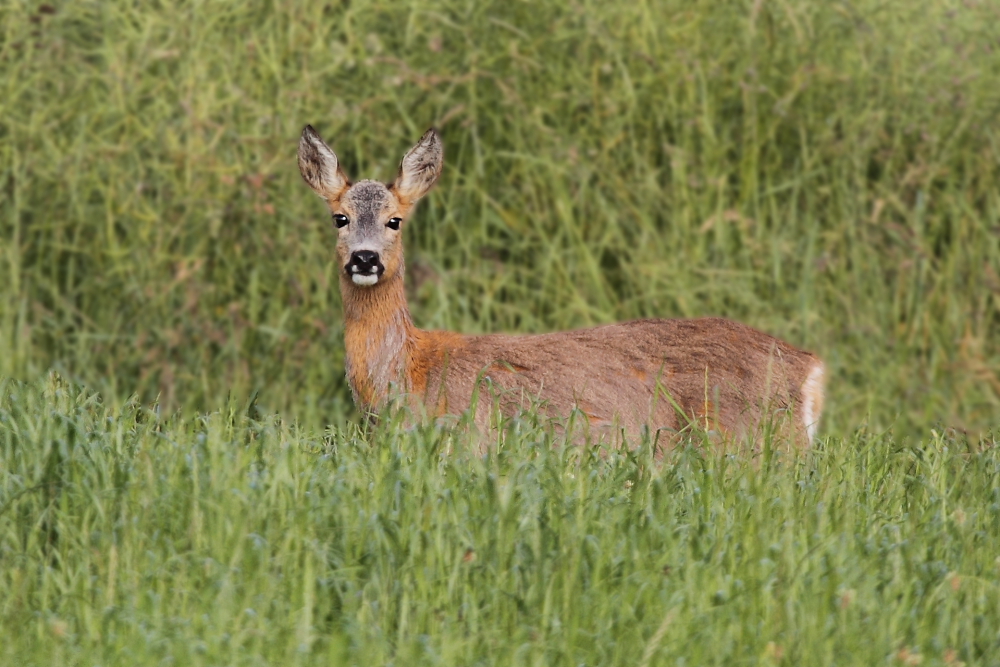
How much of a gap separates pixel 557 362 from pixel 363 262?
32.5 inches

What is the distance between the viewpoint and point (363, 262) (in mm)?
5781

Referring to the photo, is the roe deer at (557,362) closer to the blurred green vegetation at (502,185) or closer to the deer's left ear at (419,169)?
the deer's left ear at (419,169)

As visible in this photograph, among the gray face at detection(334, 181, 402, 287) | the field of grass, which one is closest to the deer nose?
the gray face at detection(334, 181, 402, 287)

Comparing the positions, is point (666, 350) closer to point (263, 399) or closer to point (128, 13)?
point (263, 399)

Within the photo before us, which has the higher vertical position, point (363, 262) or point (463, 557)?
point (363, 262)

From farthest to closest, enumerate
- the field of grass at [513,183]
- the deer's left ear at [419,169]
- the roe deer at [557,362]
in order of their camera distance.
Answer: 1. the field of grass at [513,183]
2. the deer's left ear at [419,169]
3. the roe deer at [557,362]

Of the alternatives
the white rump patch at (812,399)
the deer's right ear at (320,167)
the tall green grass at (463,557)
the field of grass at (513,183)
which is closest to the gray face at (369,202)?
the deer's right ear at (320,167)

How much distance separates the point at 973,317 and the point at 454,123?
9.43 feet

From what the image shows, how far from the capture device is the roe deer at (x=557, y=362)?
219 inches

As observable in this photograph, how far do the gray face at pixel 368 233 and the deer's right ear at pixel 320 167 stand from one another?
0.14m

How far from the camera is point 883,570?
391 centimetres

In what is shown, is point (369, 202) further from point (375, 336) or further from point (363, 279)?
point (375, 336)

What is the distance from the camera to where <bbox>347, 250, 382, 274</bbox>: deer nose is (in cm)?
578

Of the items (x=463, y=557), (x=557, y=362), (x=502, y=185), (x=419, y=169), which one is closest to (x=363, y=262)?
(x=419, y=169)
